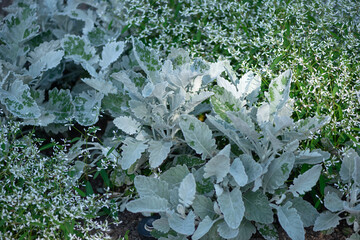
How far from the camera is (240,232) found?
6.28 feet

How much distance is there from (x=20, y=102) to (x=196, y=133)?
99 cm

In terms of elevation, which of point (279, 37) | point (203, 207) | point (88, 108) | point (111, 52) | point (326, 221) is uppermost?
point (111, 52)

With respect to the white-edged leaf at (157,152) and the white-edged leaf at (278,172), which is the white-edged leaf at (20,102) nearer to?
the white-edged leaf at (157,152)

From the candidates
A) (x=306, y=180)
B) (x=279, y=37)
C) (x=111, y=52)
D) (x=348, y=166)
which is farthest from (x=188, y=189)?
(x=279, y=37)

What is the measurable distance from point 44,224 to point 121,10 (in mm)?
1795

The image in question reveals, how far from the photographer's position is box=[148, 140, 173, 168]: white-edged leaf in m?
2.05

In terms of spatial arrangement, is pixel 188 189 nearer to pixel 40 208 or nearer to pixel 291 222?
pixel 291 222

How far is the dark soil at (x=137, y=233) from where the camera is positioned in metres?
2.00

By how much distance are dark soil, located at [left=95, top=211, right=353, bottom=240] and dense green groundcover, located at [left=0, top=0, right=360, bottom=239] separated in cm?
5

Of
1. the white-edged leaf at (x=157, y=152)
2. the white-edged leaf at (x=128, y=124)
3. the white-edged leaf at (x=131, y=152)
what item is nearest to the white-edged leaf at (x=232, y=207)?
the white-edged leaf at (x=157, y=152)

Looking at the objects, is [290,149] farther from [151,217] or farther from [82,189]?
[82,189]

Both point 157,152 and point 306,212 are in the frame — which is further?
point 157,152

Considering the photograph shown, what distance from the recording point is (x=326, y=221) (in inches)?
75.5

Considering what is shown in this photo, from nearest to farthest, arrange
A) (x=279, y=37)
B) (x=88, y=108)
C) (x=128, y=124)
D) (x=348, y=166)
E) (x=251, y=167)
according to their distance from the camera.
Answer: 1. (x=251, y=167)
2. (x=348, y=166)
3. (x=128, y=124)
4. (x=88, y=108)
5. (x=279, y=37)
